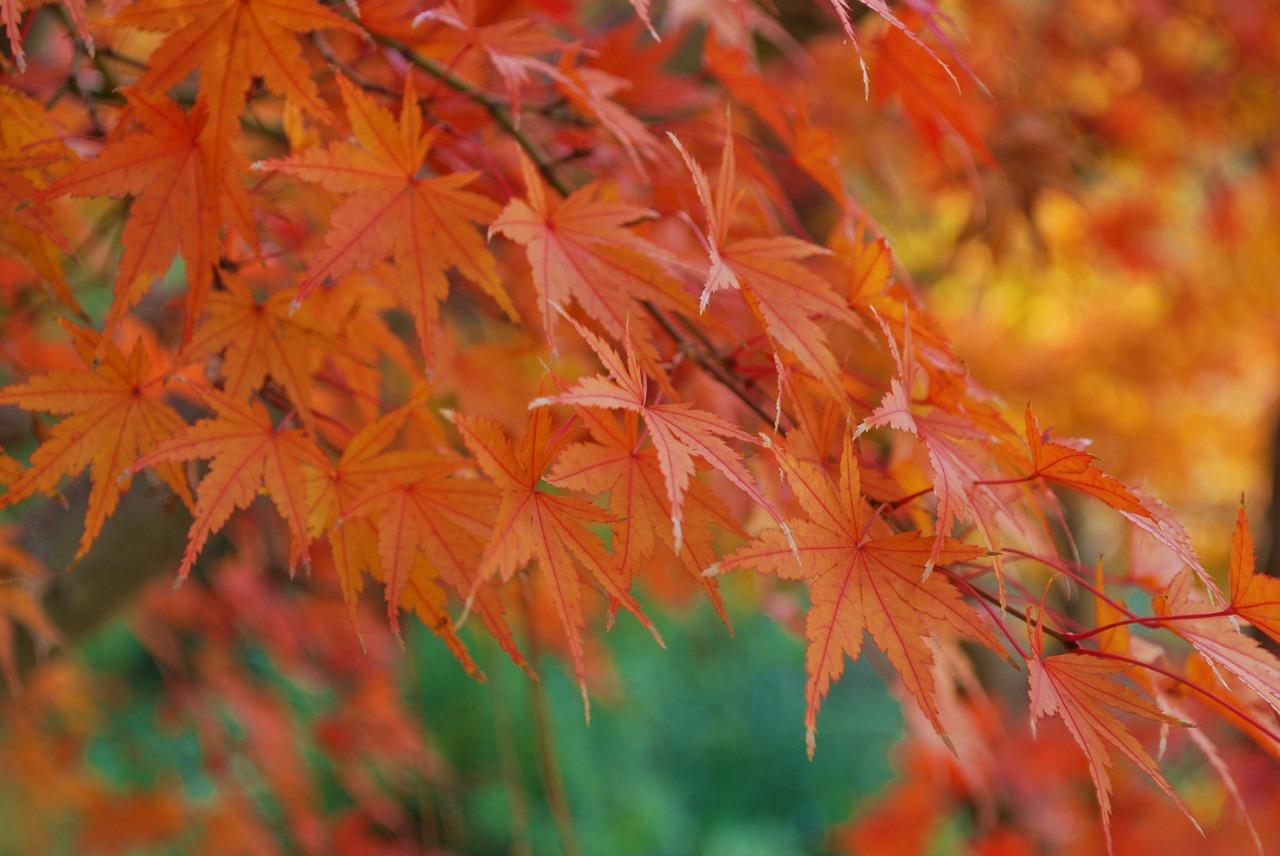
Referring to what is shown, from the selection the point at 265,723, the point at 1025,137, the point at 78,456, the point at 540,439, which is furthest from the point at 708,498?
the point at 265,723

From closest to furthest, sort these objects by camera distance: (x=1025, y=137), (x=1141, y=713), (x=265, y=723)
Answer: (x=1141, y=713), (x=1025, y=137), (x=265, y=723)

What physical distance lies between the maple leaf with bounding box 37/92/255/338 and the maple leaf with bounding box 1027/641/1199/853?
414 mm

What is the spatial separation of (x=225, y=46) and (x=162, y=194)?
0.25 ft

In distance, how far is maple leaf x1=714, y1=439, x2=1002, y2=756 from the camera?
16.5 inches

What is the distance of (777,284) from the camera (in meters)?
0.50

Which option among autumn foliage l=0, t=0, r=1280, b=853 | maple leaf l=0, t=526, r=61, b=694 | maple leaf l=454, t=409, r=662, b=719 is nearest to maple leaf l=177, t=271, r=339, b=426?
autumn foliage l=0, t=0, r=1280, b=853

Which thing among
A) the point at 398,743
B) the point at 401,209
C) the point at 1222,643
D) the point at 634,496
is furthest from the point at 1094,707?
the point at 398,743

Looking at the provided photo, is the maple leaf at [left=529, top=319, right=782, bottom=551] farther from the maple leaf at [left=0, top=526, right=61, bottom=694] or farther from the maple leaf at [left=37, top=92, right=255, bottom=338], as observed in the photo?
the maple leaf at [left=0, top=526, right=61, bottom=694]

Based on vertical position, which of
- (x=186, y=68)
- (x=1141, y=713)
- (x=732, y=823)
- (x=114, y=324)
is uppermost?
(x=186, y=68)

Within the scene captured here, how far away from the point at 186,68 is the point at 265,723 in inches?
50.6

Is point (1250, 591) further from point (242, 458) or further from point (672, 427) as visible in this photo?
point (242, 458)

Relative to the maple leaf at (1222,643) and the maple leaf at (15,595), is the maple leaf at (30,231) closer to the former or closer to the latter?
the maple leaf at (15,595)

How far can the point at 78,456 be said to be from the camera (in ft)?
1.60

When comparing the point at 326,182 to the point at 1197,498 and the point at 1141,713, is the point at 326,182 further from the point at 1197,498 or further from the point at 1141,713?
the point at 1197,498
